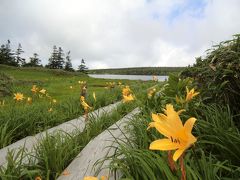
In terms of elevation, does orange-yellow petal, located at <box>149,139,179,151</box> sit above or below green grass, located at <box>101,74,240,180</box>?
above

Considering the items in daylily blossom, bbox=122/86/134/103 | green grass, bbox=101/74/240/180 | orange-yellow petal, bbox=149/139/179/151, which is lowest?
green grass, bbox=101/74/240/180

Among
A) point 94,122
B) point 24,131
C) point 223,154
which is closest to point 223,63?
point 223,154

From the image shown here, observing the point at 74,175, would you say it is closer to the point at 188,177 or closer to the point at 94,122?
the point at 188,177

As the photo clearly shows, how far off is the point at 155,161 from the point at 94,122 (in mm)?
2984

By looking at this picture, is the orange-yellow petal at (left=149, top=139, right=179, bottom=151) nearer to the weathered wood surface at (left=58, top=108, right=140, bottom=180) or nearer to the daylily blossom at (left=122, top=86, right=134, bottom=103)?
the weathered wood surface at (left=58, top=108, right=140, bottom=180)

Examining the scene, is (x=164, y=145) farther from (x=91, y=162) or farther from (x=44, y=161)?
(x=44, y=161)

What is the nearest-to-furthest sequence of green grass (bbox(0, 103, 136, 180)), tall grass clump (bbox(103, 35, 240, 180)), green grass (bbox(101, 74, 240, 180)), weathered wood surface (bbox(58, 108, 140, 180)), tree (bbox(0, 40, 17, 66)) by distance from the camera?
green grass (bbox(101, 74, 240, 180)) → tall grass clump (bbox(103, 35, 240, 180)) → weathered wood surface (bbox(58, 108, 140, 180)) → green grass (bbox(0, 103, 136, 180)) → tree (bbox(0, 40, 17, 66))

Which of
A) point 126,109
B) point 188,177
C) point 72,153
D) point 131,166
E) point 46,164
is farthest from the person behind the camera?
point 126,109

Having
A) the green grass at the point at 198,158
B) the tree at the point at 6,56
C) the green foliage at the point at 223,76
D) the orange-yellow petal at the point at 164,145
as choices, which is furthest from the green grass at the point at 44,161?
the tree at the point at 6,56

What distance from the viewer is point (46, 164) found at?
11.3ft

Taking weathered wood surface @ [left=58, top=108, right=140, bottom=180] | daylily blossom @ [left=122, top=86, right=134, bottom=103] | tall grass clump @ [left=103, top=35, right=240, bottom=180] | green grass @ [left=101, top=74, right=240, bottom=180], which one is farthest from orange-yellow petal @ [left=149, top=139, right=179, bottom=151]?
daylily blossom @ [left=122, top=86, right=134, bottom=103]

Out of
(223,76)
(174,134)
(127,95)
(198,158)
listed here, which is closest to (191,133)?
(198,158)

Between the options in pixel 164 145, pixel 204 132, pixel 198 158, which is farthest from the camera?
pixel 204 132

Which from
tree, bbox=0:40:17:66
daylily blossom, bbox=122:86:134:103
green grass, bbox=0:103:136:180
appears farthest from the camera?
tree, bbox=0:40:17:66
